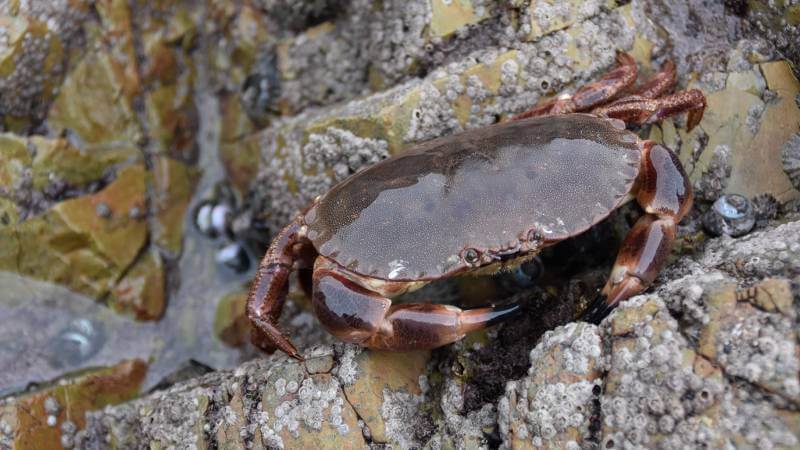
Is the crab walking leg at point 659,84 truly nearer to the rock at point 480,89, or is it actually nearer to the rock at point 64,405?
the rock at point 480,89

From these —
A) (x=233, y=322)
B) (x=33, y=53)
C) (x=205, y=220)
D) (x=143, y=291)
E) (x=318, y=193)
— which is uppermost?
(x=33, y=53)

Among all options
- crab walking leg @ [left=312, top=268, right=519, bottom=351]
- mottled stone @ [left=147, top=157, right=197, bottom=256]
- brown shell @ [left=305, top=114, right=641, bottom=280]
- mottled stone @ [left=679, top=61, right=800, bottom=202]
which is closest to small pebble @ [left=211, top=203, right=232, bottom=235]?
mottled stone @ [left=147, top=157, right=197, bottom=256]

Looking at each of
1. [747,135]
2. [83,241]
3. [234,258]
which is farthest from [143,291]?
[747,135]

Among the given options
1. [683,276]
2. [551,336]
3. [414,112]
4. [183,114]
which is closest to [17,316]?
[183,114]

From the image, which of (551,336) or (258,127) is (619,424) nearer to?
(551,336)

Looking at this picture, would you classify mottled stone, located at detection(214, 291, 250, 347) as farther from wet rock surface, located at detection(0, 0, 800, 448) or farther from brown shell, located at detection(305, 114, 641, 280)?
brown shell, located at detection(305, 114, 641, 280)

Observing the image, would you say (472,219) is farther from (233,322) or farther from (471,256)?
(233,322)
